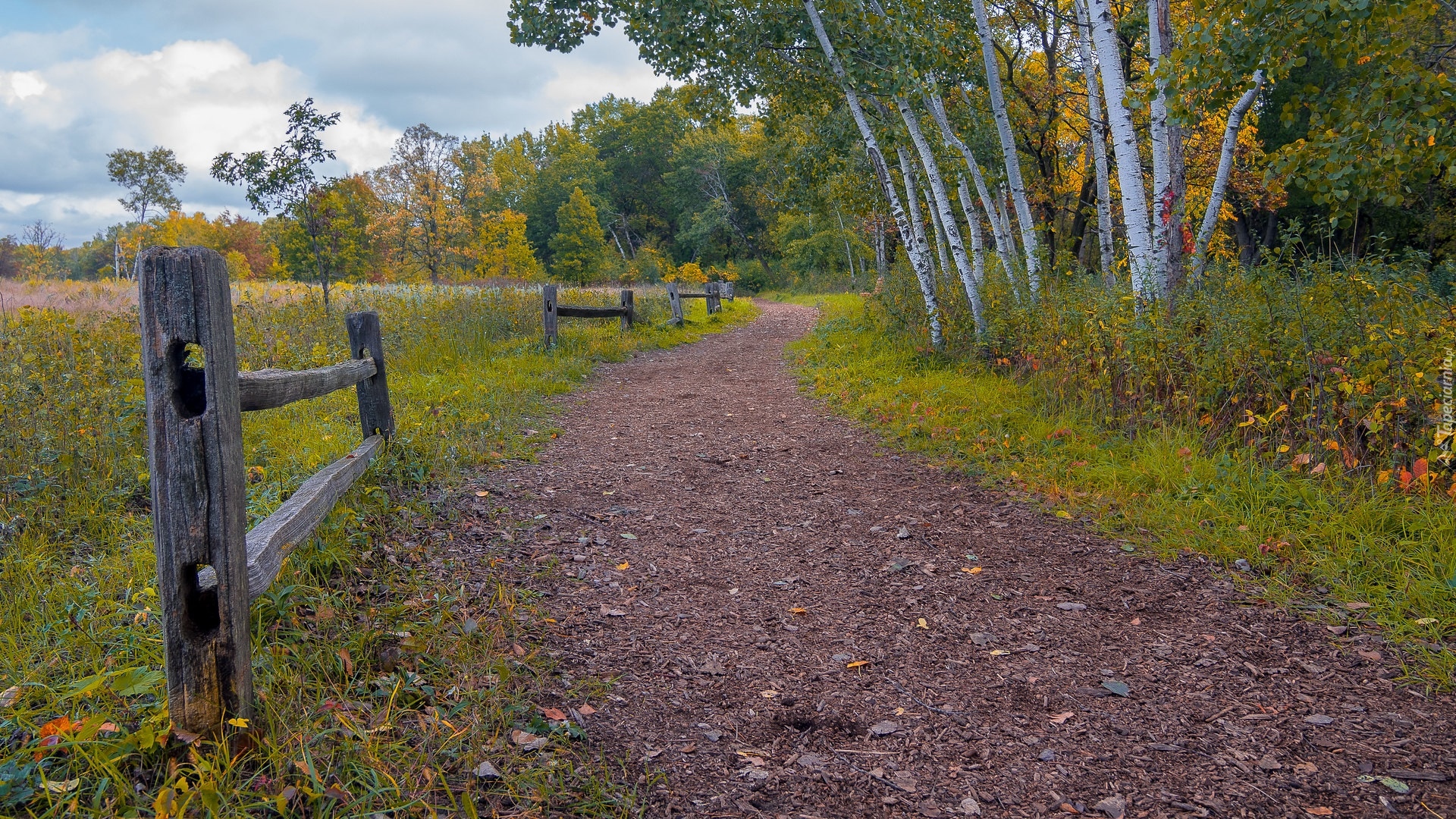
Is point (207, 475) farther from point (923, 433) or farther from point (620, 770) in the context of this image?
point (923, 433)

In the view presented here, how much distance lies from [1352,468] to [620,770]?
4281 mm

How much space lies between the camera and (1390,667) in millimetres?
3004

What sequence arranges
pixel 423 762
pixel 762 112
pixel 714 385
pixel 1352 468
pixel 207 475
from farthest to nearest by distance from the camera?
pixel 762 112 → pixel 714 385 → pixel 1352 468 → pixel 423 762 → pixel 207 475

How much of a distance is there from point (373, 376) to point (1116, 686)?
4.71 m

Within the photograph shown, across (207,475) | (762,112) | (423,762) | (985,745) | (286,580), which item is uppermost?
(762,112)

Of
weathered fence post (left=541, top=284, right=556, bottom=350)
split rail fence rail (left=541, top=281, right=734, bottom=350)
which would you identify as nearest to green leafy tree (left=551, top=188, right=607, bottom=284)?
split rail fence rail (left=541, top=281, right=734, bottom=350)

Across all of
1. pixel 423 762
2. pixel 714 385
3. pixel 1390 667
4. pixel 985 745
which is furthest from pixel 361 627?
pixel 714 385

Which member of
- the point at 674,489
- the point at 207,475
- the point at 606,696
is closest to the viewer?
the point at 207,475

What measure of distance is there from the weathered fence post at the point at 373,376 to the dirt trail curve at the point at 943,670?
922mm

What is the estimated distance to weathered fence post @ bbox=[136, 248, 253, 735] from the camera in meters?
2.17

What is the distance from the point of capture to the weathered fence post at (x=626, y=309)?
1520 cm

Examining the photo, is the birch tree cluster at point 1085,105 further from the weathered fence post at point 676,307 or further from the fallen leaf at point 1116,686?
the weathered fence post at point 676,307

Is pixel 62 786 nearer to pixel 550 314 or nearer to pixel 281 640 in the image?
pixel 281 640

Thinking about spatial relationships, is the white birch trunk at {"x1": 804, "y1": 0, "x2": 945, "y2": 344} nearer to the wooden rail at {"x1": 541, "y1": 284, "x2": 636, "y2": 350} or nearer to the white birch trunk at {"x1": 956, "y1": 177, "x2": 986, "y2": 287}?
the white birch trunk at {"x1": 956, "y1": 177, "x2": 986, "y2": 287}
